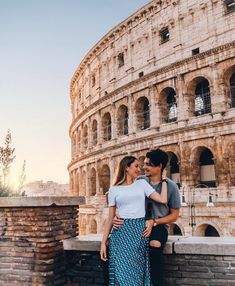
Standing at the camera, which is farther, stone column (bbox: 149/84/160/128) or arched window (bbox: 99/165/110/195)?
arched window (bbox: 99/165/110/195)

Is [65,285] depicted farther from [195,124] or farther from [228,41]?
[228,41]

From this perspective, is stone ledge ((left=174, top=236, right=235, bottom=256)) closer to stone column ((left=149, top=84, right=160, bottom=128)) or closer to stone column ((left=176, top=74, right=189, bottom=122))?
stone column ((left=176, top=74, right=189, bottom=122))

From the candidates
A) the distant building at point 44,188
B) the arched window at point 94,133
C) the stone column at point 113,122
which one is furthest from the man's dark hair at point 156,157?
the distant building at point 44,188

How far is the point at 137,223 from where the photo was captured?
346cm

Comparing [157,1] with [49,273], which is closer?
[49,273]

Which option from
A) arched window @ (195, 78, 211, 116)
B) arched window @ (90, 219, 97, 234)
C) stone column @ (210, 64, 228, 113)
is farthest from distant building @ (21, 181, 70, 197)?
stone column @ (210, 64, 228, 113)

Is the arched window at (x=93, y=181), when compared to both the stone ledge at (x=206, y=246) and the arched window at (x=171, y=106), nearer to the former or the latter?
the arched window at (x=171, y=106)

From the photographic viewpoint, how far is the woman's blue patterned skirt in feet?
11.1

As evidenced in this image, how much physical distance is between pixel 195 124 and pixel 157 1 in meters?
8.52

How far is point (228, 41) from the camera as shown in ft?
52.7

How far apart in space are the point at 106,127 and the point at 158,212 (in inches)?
793

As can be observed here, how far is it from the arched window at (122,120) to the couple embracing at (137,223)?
59.6ft

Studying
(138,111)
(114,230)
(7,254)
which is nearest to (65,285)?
(7,254)

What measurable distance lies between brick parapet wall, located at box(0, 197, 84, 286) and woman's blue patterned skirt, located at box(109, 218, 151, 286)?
1.34 metres
